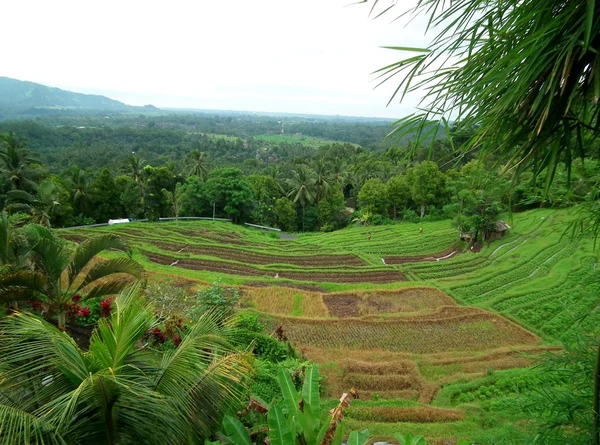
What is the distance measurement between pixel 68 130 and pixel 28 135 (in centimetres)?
1469

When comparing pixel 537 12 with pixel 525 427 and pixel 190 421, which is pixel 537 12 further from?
pixel 525 427

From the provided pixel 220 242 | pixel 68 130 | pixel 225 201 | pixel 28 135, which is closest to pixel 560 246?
pixel 220 242

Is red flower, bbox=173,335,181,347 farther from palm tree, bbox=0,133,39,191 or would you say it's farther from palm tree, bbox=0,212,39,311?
palm tree, bbox=0,133,39,191

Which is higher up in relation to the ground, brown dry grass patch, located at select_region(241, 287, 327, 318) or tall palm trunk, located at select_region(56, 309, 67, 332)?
tall palm trunk, located at select_region(56, 309, 67, 332)

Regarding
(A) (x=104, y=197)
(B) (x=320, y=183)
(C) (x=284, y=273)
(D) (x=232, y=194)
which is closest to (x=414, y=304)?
(C) (x=284, y=273)

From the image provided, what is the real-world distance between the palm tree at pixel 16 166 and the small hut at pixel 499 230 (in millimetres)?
29724

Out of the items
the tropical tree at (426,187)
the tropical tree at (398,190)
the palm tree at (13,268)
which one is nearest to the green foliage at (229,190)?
the tropical tree at (398,190)

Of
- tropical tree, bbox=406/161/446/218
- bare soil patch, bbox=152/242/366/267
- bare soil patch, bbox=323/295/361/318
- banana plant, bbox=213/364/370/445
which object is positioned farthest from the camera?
tropical tree, bbox=406/161/446/218

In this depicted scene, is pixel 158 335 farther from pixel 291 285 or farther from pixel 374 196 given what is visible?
pixel 374 196

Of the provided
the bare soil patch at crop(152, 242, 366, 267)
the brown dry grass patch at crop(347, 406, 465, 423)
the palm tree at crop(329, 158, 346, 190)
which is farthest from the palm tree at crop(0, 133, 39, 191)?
the palm tree at crop(329, 158, 346, 190)

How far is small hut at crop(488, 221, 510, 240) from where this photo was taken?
23203 millimetres

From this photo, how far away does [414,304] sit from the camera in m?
15.1

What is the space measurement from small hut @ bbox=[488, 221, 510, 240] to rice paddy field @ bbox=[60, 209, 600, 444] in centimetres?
78

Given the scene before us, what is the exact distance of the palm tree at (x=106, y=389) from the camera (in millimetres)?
2568
